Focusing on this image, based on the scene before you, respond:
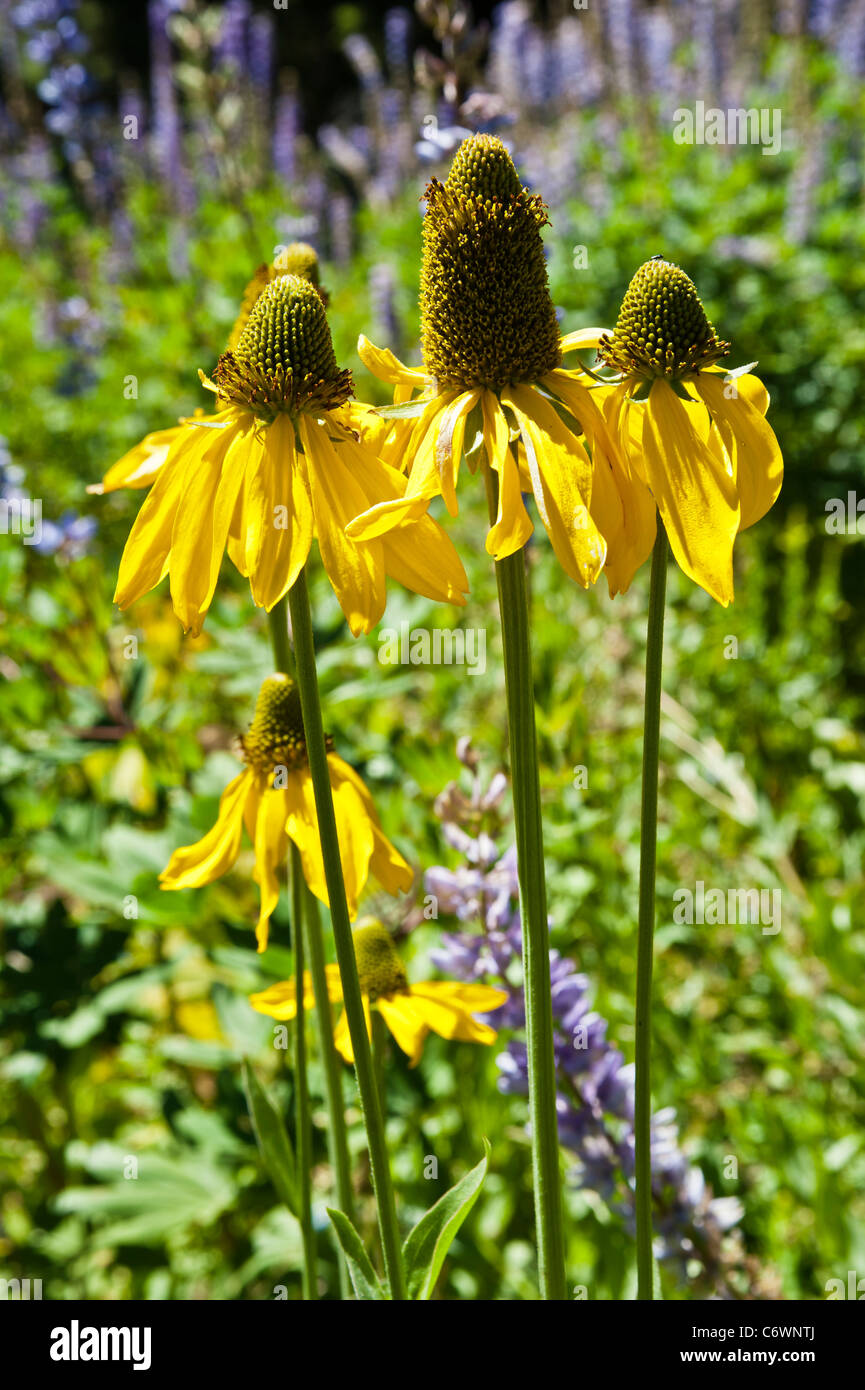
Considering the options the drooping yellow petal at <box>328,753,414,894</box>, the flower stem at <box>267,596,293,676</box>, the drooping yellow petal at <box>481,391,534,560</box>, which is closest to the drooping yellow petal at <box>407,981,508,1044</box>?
the drooping yellow petal at <box>328,753,414,894</box>

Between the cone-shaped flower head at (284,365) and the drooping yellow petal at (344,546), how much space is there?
48 mm

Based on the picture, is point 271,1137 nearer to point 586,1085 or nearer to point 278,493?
point 586,1085

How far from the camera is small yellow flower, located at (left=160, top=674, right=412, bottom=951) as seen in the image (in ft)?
2.87

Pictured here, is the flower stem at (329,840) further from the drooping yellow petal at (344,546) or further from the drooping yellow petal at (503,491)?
the drooping yellow petal at (503,491)

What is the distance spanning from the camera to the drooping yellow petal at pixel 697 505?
2.19 ft

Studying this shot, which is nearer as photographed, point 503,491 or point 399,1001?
point 503,491

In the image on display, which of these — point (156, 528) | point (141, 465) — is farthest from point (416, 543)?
point (141, 465)

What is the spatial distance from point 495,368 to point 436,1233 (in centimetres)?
59

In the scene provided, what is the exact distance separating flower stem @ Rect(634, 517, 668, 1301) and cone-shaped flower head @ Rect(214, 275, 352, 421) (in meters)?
0.25

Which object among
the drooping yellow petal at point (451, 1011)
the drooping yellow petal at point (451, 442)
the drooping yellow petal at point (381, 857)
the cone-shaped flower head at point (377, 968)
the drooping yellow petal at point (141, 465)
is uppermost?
the drooping yellow petal at point (141, 465)

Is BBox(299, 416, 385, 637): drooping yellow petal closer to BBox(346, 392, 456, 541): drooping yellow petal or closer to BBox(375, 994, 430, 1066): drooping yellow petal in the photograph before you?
BBox(346, 392, 456, 541): drooping yellow petal

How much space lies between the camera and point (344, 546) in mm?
690

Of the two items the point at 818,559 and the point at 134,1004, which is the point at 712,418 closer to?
the point at 134,1004

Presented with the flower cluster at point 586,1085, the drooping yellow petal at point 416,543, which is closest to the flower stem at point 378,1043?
the flower cluster at point 586,1085
